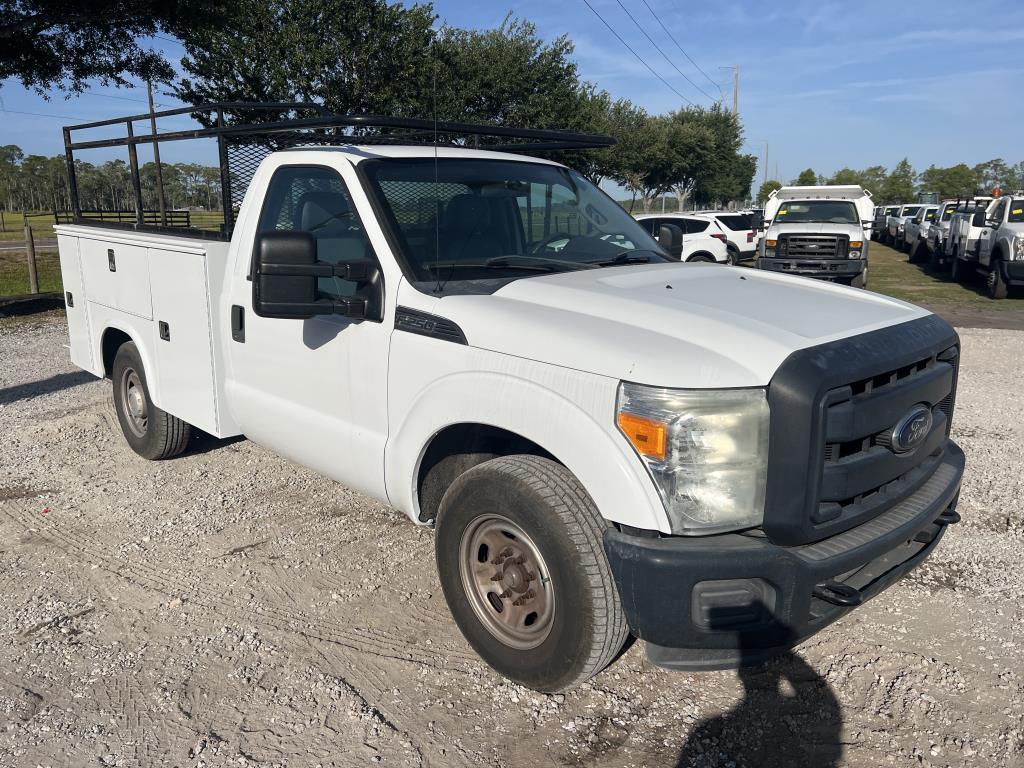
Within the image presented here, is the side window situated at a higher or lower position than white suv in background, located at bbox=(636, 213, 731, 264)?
higher

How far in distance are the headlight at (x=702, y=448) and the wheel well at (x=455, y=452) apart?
0.70 metres

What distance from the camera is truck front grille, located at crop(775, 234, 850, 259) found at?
16969mm

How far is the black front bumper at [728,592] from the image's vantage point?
2.62 m

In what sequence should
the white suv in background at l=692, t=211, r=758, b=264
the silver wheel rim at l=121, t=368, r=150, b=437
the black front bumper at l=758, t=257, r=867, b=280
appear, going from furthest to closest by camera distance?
the white suv in background at l=692, t=211, r=758, b=264 → the black front bumper at l=758, t=257, r=867, b=280 → the silver wheel rim at l=121, t=368, r=150, b=437

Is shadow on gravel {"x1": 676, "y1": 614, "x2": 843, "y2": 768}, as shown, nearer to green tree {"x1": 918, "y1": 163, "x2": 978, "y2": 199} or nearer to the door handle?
the door handle

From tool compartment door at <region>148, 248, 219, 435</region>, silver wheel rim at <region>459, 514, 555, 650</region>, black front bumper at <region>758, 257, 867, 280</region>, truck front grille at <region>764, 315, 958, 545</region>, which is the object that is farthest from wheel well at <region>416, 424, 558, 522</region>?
black front bumper at <region>758, 257, 867, 280</region>

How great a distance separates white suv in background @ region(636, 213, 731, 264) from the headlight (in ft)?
58.1

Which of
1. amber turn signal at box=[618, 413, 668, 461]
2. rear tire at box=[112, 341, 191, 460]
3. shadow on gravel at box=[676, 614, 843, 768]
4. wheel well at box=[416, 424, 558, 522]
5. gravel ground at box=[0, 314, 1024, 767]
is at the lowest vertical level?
shadow on gravel at box=[676, 614, 843, 768]

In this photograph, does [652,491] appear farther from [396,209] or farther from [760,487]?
[396,209]

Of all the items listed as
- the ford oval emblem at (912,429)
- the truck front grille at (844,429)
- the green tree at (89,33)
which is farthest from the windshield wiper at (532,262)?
the green tree at (89,33)

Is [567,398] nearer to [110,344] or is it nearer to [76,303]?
[110,344]

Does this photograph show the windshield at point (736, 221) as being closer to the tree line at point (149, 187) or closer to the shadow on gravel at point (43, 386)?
the tree line at point (149, 187)

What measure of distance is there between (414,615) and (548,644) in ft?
3.37

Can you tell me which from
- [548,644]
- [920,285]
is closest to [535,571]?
[548,644]
